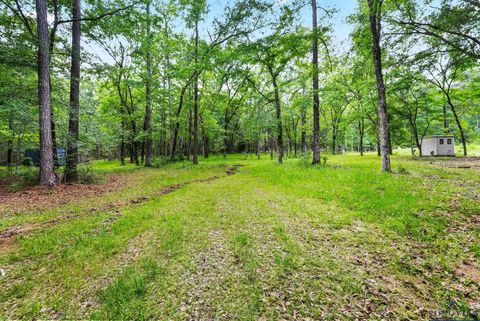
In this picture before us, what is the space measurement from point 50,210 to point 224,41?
15.9 m

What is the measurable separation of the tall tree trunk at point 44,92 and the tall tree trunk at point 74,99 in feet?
3.99

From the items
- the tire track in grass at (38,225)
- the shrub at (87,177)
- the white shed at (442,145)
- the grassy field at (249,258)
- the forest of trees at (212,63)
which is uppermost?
the forest of trees at (212,63)

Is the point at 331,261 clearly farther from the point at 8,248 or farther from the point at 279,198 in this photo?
the point at 8,248

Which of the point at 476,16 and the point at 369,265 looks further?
the point at 476,16

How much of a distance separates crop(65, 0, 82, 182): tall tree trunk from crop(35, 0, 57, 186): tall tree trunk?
1.22m

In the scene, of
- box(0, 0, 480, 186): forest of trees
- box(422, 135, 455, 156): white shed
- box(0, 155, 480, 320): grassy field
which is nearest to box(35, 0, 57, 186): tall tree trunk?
box(0, 0, 480, 186): forest of trees

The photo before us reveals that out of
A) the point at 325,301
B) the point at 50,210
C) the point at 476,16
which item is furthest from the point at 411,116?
the point at 50,210

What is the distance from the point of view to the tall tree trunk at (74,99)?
945 cm

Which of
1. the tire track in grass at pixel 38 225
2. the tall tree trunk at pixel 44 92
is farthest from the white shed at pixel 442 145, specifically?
the tall tree trunk at pixel 44 92

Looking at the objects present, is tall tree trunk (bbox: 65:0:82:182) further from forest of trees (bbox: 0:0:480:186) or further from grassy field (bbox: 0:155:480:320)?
grassy field (bbox: 0:155:480:320)

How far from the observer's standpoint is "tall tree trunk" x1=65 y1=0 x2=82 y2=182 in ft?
31.0

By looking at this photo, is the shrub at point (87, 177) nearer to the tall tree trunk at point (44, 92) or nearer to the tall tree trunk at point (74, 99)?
the tall tree trunk at point (74, 99)

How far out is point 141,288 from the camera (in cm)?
279

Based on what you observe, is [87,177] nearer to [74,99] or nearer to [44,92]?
[74,99]
